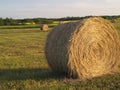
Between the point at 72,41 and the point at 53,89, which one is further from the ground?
the point at 72,41

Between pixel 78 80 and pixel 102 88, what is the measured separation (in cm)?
128

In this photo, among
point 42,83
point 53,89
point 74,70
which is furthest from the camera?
point 74,70

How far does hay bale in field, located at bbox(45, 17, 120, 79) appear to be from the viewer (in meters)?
10.1

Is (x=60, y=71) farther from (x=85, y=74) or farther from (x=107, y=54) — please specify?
(x=107, y=54)

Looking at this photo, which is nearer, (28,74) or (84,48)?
(84,48)

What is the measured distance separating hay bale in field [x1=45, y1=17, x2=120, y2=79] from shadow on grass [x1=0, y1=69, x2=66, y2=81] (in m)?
0.27

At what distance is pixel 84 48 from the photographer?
421 inches

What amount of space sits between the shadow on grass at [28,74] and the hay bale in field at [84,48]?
0.27m

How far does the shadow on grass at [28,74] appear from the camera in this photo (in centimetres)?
1034

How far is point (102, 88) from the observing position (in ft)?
28.8

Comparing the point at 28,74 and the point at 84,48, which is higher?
the point at 84,48

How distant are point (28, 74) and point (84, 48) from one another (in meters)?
1.88

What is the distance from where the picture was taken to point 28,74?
10.9 meters

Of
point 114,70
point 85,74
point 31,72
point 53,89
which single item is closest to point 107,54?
point 114,70
